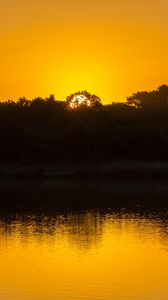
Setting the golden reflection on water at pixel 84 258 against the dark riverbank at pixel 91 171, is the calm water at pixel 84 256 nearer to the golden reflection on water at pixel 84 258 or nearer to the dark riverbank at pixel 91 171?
the golden reflection on water at pixel 84 258

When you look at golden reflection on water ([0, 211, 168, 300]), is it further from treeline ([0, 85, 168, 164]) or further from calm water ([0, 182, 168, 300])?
treeline ([0, 85, 168, 164])

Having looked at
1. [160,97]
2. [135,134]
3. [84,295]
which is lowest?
[84,295]

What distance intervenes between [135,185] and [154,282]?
176 ft

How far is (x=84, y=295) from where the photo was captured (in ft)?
79.7

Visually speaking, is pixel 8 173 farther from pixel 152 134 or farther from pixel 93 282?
pixel 93 282

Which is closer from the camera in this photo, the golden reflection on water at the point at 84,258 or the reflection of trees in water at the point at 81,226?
the golden reflection on water at the point at 84,258

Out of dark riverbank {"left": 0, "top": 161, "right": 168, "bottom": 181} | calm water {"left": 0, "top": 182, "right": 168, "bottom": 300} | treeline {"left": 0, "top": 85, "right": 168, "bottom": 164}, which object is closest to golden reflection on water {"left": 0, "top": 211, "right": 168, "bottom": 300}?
calm water {"left": 0, "top": 182, "right": 168, "bottom": 300}

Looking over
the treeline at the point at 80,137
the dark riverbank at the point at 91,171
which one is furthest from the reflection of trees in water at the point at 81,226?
the treeline at the point at 80,137

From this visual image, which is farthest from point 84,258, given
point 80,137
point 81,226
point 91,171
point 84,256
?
point 80,137

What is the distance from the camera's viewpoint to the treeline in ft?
330

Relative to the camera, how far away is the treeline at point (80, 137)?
101 metres

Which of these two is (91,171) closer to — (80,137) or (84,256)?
A: (80,137)

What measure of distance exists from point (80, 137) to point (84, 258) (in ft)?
231

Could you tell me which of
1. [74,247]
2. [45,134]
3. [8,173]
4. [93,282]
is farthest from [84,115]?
[93,282]
